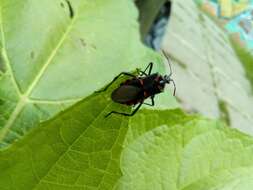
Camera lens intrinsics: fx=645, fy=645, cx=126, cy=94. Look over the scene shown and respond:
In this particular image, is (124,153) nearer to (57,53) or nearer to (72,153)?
(72,153)

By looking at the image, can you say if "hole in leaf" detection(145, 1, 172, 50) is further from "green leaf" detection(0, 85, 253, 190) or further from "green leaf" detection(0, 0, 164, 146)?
"green leaf" detection(0, 85, 253, 190)

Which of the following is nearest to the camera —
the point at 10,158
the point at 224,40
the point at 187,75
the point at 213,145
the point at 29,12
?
the point at 10,158

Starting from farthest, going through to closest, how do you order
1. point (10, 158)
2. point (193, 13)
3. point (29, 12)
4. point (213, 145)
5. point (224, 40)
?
point (224, 40) → point (193, 13) → point (29, 12) → point (213, 145) → point (10, 158)

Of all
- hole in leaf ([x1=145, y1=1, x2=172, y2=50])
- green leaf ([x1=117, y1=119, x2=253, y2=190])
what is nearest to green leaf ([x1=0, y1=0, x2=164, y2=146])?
green leaf ([x1=117, y1=119, x2=253, y2=190])

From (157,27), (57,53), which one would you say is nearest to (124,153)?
(57,53)

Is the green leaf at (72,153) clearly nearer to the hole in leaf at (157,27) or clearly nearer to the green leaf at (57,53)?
the green leaf at (57,53)

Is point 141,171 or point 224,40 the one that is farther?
point 224,40

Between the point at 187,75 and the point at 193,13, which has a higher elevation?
the point at 187,75

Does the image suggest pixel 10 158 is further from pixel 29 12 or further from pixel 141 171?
pixel 29 12

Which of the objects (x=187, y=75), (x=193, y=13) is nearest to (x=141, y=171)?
(x=187, y=75)
